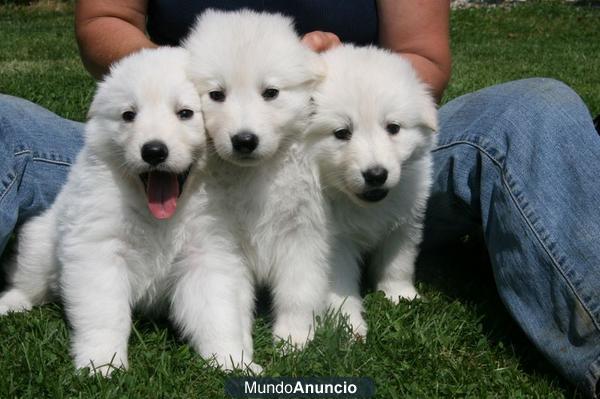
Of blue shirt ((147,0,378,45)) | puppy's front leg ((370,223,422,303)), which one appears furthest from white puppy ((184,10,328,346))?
blue shirt ((147,0,378,45))

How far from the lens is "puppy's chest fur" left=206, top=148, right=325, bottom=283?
297 cm

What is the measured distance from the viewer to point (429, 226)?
3.78 m

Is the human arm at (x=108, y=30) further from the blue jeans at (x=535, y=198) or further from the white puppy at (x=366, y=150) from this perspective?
the white puppy at (x=366, y=150)

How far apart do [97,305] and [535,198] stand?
1.63 meters

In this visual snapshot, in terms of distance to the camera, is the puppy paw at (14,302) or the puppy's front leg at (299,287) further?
the puppy paw at (14,302)

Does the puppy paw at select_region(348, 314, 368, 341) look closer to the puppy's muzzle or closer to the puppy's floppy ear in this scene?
the puppy's muzzle

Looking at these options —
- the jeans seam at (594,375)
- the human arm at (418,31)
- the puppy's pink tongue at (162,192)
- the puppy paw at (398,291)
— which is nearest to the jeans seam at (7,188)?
the puppy's pink tongue at (162,192)

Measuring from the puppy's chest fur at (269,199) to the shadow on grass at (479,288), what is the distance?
842mm

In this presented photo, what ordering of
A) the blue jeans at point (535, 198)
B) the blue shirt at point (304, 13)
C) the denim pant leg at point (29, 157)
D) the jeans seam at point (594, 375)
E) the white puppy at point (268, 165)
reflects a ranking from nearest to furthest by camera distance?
the jeans seam at point (594, 375) → the blue jeans at point (535, 198) → the white puppy at point (268, 165) → the denim pant leg at point (29, 157) → the blue shirt at point (304, 13)

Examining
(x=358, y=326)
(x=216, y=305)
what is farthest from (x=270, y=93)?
(x=358, y=326)

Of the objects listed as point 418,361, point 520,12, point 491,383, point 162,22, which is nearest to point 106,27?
point 162,22

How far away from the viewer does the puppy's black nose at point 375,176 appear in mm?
2834

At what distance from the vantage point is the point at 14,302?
3250mm

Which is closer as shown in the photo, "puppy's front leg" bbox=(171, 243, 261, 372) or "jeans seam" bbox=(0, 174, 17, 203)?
"puppy's front leg" bbox=(171, 243, 261, 372)
